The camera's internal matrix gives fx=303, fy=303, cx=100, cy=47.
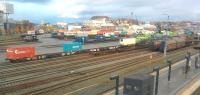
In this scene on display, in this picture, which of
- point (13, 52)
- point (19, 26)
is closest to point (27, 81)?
point (13, 52)

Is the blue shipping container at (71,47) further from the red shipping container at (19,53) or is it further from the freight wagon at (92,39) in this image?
the freight wagon at (92,39)

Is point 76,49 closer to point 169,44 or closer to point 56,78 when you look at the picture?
point 169,44

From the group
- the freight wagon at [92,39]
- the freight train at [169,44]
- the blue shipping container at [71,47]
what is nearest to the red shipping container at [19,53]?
the blue shipping container at [71,47]

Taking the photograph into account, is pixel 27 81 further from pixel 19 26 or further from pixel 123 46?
pixel 19 26

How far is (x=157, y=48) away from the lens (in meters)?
64.2

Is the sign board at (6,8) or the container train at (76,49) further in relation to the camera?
the sign board at (6,8)

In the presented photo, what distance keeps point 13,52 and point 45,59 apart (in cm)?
532

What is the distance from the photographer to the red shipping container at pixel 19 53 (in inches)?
1682

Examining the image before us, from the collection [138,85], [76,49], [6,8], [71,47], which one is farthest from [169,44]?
[6,8]

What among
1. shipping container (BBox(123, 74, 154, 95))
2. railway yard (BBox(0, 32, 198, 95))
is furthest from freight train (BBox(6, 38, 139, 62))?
shipping container (BBox(123, 74, 154, 95))

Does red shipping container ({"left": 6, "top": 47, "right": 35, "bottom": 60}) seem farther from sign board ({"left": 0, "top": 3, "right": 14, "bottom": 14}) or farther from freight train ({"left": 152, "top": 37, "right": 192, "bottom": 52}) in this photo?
sign board ({"left": 0, "top": 3, "right": 14, "bottom": 14})

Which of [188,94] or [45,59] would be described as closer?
[188,94]

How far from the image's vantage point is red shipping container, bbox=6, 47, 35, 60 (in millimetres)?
42719

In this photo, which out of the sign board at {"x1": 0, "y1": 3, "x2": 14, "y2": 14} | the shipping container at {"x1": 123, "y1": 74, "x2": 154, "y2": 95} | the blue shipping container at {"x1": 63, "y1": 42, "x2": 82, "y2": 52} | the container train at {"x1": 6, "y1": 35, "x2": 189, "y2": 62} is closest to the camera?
the shipping container at {"x1": 123, "y1": 74, "x2": 154, "y2": 95}
